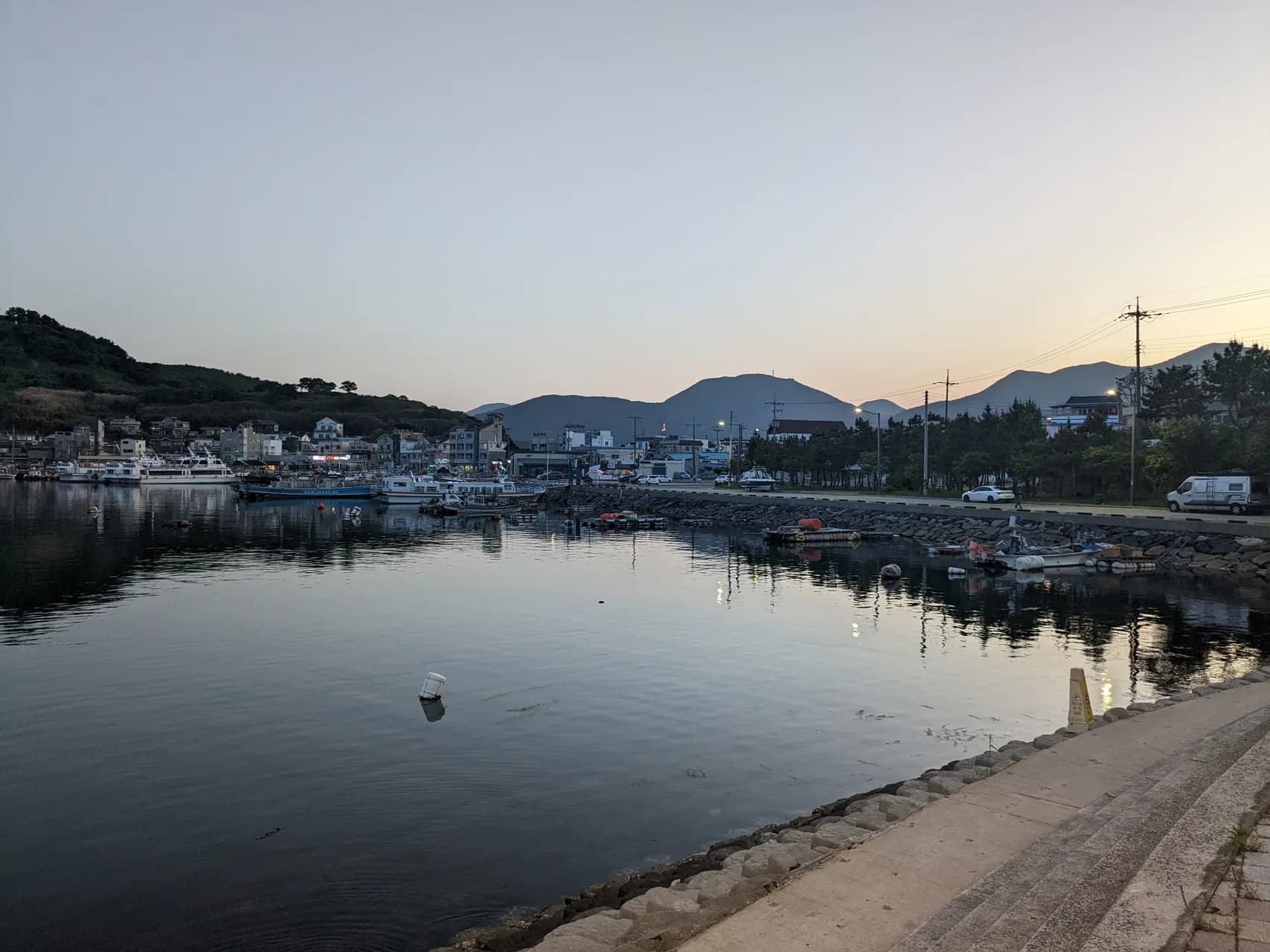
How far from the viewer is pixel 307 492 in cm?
14375

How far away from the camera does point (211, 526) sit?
89.1 m

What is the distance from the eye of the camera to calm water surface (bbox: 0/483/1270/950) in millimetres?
13828

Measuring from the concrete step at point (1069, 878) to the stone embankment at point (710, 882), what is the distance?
235 centimetres

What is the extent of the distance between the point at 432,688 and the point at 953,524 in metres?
60.7

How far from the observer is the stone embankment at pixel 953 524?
5188cm

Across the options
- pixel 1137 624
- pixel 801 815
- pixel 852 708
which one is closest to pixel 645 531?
pixel 1137 624

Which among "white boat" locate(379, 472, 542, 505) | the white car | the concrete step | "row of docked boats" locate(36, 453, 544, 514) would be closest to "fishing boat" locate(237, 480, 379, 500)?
"row of docked boats" locate(36, 453, 544, 514)

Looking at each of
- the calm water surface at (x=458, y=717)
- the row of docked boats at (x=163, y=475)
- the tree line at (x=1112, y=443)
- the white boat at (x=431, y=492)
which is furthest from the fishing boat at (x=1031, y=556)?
the row of docked boats at (x=163, y=475)

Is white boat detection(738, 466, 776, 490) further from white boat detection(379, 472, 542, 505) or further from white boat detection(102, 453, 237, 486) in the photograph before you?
Answer: white boat detection(102, 453, 237, 486)

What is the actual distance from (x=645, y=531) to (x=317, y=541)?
112ft

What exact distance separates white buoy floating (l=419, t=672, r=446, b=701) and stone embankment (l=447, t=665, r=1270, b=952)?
12.3 meters

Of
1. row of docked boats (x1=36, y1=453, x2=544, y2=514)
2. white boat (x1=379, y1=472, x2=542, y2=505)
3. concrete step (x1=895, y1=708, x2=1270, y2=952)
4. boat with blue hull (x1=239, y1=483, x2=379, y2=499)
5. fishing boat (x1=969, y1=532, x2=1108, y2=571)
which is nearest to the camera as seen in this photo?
concrete step (x1=895, y1=708, x2=1270, y2=952)

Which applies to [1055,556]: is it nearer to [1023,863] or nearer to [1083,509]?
[1083,509]

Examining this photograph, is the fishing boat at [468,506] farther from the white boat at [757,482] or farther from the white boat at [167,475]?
the white boat at [167,475]
